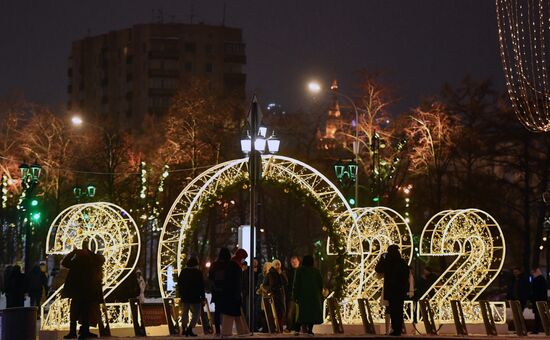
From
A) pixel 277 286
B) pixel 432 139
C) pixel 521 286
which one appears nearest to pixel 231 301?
pixel 277 286

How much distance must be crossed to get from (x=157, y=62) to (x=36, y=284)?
4140 inches

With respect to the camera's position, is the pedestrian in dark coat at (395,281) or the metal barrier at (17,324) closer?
the metal barrier at (17,324)

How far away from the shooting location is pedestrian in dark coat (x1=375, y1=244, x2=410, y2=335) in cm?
2147

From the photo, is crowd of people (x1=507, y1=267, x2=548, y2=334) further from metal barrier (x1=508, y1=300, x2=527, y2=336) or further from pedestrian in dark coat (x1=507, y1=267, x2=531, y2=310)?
metal barrier (x1=508, y1=300, x2=527, y2=336)

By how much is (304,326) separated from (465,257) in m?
10.5

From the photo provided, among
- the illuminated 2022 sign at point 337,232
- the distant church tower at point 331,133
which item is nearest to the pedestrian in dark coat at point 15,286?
the illuminated 2022 sign at point 337,232

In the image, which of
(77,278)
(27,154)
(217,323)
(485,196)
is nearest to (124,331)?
(217,323)

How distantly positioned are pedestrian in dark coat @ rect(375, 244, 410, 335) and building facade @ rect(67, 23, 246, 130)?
112361 mm

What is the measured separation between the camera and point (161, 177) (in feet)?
189

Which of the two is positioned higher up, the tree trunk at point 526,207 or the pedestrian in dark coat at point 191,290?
the tree trunk at point 526,207

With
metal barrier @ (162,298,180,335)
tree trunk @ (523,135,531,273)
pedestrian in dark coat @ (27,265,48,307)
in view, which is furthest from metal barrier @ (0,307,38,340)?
tree trunk @ (523,135,531,273)

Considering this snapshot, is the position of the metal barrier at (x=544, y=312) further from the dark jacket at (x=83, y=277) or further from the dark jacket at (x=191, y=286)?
the dark jacket at (x=83, y=277)

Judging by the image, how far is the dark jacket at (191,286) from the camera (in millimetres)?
22391

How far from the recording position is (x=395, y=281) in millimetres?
21516
